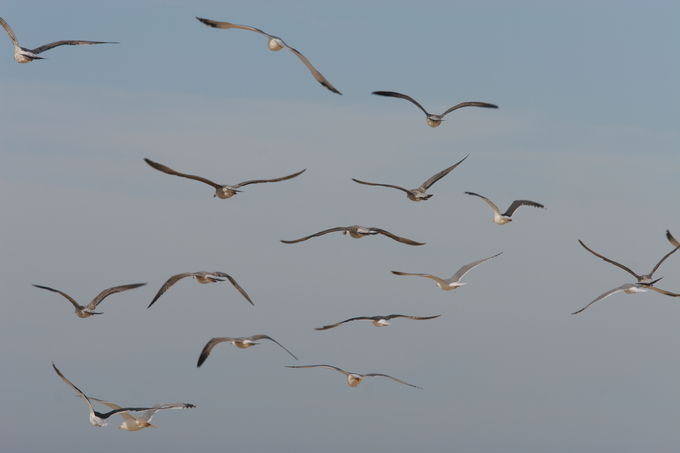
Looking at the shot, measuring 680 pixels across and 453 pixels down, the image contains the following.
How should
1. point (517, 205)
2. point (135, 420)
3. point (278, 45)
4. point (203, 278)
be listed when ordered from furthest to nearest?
point (517, 205) → point (135, 420) → point (203, 278) → point (278, 45)

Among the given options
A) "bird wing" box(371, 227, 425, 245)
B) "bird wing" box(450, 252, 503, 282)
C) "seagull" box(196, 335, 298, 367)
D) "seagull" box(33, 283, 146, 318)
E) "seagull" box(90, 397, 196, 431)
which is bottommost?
"seagull" box(90, 397, 196, 431)

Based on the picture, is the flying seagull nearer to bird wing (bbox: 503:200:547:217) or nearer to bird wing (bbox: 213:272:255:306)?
bird wing (bbox: 503:200:547:217)

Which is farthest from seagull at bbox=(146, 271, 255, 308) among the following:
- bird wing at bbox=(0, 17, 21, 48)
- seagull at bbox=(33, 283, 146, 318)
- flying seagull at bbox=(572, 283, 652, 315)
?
flying seagull at bbox=(572, 283, 652, 315)

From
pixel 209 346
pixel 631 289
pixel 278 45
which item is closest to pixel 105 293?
pixel 209 346

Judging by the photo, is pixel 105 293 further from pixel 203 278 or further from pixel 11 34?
pixel 11 34

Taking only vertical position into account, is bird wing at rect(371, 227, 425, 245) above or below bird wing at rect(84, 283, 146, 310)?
above

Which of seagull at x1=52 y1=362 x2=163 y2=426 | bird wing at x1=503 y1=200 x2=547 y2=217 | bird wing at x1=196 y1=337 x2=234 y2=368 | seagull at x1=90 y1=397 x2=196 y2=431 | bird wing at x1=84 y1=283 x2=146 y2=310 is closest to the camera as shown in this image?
bird wing at x1=196 y1=337 x2=234 y2=368

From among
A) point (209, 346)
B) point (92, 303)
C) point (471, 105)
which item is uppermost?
point (471, 105)

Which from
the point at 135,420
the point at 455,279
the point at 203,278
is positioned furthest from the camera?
the point at 455,279

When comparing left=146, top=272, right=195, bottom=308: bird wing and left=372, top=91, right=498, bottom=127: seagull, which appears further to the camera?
left=372, top=91, right=498, bottom=127: seagull

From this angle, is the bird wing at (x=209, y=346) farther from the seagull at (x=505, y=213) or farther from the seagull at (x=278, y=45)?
the seagull at (x=505, y=213)

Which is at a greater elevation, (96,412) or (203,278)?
(203,278)

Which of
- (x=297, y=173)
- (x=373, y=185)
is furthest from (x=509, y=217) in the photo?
(x=297, y=173)

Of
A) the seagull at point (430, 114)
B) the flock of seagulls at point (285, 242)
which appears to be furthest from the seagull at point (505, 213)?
the seagull at point (430, 114)
